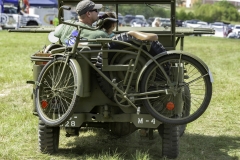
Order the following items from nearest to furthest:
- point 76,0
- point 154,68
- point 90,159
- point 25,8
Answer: point 154,68, point 90,159, point 76,0, point 25,8

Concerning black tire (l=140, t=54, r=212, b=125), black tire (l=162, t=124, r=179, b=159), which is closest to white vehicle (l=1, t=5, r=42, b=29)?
black tire (l=162, t=124, r=179, b=159)

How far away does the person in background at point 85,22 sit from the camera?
17.4ft

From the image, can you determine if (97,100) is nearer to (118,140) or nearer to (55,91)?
(55,91)

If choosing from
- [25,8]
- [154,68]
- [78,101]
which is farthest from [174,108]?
[25,8]

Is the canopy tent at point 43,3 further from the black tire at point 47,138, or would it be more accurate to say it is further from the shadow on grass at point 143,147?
the black tire at point 47,138

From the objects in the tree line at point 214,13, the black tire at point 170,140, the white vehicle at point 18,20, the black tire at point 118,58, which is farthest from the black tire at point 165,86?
the tree line at point 214,13

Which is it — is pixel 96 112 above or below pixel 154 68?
below

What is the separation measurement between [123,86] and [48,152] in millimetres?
1137

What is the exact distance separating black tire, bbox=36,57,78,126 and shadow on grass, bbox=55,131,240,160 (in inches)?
22.1

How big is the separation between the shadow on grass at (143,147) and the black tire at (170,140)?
0.21 m

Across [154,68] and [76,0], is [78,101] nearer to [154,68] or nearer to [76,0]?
[154,68]

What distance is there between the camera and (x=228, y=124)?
24.7ft

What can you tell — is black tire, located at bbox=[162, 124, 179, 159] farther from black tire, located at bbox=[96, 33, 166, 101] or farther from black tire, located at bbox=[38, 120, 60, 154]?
black tire, located at bbox=[38, 120, 60, 154]

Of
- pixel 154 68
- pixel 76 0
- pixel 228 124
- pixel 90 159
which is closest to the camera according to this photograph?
pixel 154 68
